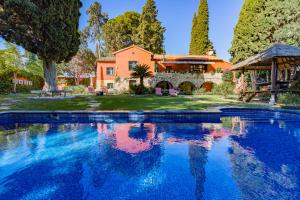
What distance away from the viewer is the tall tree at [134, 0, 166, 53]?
3975cm

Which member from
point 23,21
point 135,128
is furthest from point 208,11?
point 135,128

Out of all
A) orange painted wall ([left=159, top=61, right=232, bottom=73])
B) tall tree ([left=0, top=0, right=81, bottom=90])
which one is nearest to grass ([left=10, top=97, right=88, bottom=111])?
tall tree ([left=0, top=0, right=81, bottom=90])

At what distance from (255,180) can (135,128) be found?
552 centimetres

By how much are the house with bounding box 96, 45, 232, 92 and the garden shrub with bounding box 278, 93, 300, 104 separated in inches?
654

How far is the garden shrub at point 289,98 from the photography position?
1490cm

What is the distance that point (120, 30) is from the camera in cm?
4522

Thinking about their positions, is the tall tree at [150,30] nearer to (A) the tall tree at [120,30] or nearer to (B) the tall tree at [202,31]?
(A) the tall tree at [120,30]

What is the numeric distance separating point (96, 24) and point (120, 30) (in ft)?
17.4

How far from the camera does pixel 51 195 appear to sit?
3.64 m

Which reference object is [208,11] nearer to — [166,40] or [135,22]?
[166,40]

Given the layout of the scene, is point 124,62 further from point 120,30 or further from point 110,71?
point 120,30

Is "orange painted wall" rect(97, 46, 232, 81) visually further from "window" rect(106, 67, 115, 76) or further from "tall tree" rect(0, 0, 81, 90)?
"tall tree" rect(0, 0, 81, 90)

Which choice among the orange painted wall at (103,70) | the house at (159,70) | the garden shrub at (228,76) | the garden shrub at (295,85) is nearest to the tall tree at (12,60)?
the orange painted wall at (103,70)

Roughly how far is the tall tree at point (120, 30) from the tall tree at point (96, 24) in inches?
76.0
